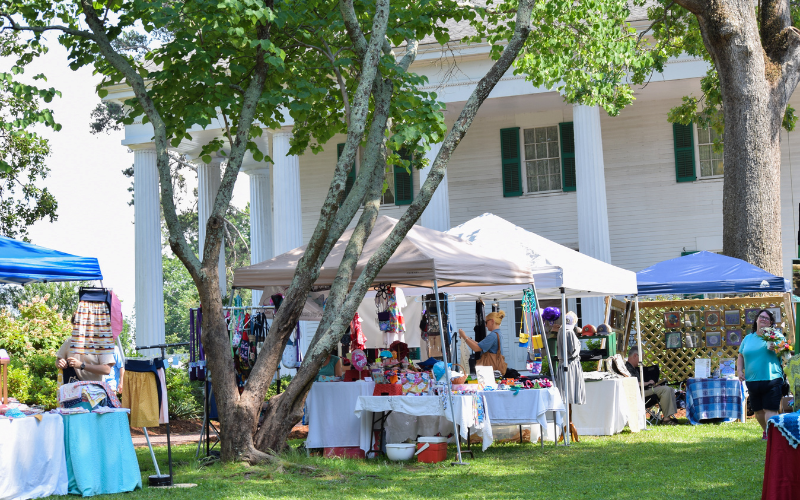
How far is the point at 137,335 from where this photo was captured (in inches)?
805

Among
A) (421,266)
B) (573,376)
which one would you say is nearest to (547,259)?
(573,376)

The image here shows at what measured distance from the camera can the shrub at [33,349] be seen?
14.1 metres

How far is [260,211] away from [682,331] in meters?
12.4

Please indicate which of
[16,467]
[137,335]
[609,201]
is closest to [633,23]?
[609,201]

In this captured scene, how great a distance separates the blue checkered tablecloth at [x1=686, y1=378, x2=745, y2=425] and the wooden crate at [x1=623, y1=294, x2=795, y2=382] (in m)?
1.68

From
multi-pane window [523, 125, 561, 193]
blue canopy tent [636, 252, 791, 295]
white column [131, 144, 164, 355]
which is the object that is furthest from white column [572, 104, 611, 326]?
white column [131, 144, 164, 355]

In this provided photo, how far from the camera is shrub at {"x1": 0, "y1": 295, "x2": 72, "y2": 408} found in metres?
14.1

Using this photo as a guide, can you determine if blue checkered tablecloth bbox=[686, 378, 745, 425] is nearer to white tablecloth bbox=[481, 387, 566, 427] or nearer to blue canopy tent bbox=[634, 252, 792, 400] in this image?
blue canopy tent bbox=[634, 252, 792, 400]

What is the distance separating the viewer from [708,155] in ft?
65.4

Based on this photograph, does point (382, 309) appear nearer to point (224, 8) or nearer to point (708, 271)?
point (224, 8)

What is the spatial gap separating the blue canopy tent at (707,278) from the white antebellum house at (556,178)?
4.25 m

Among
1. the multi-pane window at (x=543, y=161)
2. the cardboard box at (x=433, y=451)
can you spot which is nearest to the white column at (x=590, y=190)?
the multi-pane window at (x=543, y=161)

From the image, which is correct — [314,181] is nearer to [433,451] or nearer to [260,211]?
[260,211]

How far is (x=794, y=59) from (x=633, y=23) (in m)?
4.99
